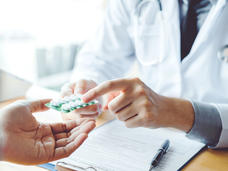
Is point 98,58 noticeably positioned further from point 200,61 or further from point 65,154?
point 65,154

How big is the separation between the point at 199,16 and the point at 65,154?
69 cm

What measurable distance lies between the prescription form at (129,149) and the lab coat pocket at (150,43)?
34cm

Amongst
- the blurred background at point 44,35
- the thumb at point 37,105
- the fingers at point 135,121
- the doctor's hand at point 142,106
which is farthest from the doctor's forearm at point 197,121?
the blurred background at point 44,35

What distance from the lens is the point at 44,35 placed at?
2.27 meters

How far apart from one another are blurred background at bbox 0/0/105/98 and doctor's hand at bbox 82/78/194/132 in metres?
1.39

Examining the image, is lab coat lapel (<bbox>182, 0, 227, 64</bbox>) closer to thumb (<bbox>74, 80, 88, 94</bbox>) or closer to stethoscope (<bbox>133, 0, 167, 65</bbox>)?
stethoscope (<bbox>133, 0, 167, 65</bbox>)

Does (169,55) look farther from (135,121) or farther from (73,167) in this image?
(73,167)

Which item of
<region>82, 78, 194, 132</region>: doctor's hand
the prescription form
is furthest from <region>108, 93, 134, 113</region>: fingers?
the prescription form

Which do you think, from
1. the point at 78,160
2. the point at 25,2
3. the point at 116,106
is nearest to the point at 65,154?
the point at 78,160

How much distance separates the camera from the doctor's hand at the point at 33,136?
21.3 inches

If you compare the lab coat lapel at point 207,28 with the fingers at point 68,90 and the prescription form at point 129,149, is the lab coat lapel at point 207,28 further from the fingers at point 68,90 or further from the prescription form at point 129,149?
the fingers at point 68,90

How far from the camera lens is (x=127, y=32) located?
1140 mm

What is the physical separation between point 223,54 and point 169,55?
0.19 m

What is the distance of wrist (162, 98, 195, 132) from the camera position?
2.21 feet
